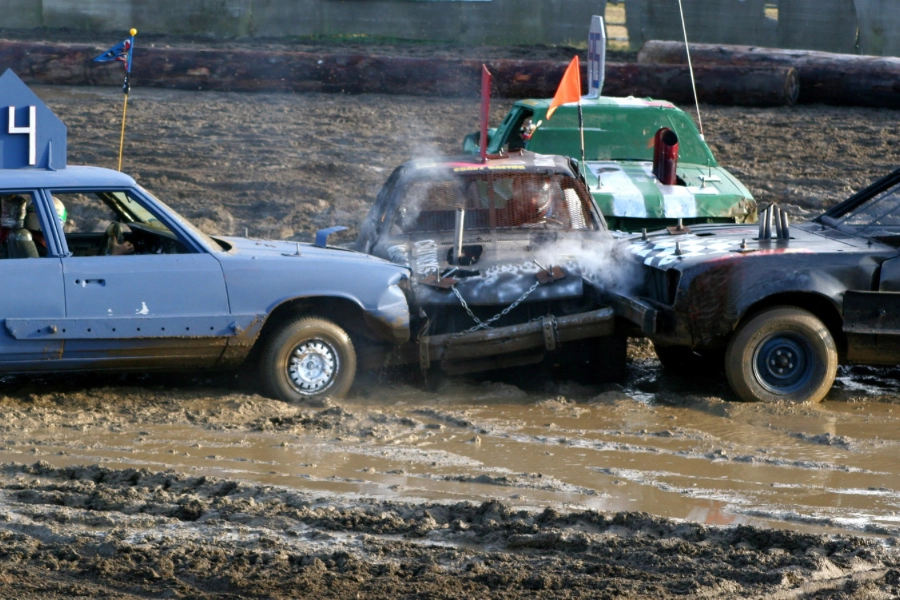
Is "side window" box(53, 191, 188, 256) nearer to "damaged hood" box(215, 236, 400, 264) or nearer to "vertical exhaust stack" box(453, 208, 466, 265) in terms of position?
"damaged hood" box(215, 236, 400, 264)

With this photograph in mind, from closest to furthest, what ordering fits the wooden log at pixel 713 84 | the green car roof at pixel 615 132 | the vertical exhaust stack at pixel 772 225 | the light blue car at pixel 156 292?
the light blue car at pixel 156 292 < the vertical exhaust stack at pixel 772 225 < the green car roof at pixel 615 132 < the wooden log at pixel 713 84

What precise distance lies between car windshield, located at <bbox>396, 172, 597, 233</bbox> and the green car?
1.55 metres

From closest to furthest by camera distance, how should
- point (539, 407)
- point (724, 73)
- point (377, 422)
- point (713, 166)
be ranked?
point (377, 422)
point (539, 407)
point (713, 166)
point (724, 73)

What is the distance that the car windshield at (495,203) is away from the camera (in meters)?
8.95

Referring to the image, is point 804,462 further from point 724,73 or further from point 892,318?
point 724,73

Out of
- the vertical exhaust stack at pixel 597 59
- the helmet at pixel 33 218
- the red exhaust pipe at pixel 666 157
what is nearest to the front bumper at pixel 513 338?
the helmet at pixel 33 218

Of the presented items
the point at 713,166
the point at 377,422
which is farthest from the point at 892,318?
the point at 713,166

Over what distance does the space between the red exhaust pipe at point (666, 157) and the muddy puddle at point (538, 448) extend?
3047 mm

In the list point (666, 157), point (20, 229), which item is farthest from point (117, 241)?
point (666, 157)

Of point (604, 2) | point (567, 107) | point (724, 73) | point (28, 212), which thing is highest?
point (604, 2)

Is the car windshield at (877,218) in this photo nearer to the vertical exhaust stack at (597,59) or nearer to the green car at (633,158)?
the green car at (633,158)

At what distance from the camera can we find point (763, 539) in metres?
5.34

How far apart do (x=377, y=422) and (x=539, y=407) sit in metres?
1.12

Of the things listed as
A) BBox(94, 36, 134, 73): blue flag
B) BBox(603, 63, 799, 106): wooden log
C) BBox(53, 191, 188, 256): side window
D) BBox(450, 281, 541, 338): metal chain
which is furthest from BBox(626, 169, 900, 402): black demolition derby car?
BBox(603, 63, 799, 106): wooden log
